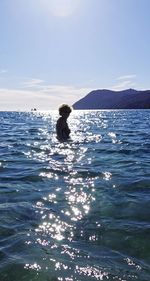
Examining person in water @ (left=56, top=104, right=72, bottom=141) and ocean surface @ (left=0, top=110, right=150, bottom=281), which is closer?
ocean surface @ (left=0, top=110, right=150, bottom=281)

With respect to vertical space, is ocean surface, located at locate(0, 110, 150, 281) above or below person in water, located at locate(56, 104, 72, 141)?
below

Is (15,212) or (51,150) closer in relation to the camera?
(15,212)

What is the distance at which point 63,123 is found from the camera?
1708 centimetres

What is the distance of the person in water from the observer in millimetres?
16406

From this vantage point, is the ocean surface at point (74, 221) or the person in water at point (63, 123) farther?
the person in water at point (63, 123)

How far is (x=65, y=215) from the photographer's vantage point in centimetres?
691

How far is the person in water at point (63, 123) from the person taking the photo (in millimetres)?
16406

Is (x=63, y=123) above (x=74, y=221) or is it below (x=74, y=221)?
above

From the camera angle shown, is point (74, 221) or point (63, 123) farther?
point (63, 123)

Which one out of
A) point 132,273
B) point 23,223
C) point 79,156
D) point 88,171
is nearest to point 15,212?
point 23,223

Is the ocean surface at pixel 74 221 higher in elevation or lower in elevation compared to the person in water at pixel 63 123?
lower

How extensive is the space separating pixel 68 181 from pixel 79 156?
4.42 metres

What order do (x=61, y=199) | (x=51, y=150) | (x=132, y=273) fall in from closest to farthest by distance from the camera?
1. (x=132, y=273)
2. (x=61, y=199)
3. (x=51, y=150)

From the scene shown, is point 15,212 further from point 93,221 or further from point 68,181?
point 68,181
